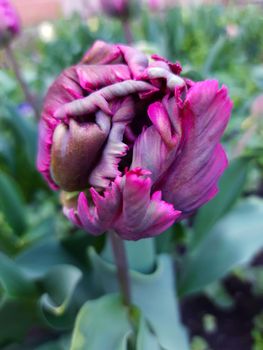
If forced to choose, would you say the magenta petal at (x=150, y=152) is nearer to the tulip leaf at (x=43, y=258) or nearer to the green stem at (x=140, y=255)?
the green stem at (x=140, y=255)

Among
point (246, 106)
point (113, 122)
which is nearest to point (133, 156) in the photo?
point (113, 122)

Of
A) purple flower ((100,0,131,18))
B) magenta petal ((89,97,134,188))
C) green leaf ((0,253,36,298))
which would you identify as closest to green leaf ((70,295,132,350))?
green leaf ((0,253,36,298))

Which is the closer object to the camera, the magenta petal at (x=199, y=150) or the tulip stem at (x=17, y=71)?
the magenta petal at (x=199, y=150)

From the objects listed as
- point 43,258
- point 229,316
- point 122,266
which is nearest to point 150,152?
point 122,266

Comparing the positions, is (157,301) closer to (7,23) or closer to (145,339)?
(145,339)

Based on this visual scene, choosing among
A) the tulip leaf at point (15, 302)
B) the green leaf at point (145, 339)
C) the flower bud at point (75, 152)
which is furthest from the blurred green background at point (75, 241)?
the flower bud at point (75, 152)

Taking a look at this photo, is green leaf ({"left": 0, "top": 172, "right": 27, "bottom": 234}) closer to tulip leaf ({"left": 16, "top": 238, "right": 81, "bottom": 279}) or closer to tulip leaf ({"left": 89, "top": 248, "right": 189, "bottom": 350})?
tulip leaf ({"left": 16, "top": 238, "right": 81, "bottom": 279})

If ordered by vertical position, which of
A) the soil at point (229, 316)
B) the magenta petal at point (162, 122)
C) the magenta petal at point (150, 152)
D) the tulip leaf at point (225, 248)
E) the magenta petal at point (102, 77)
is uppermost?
the magenta petal at point (102, 77)

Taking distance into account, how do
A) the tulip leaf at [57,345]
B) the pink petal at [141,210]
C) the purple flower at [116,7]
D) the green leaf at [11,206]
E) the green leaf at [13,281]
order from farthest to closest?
the purple flower at [116,7] < the green leaf at [11,206] < the tulip leaf at [57,345] < the green leaf at [13,281] < the pink petal at [141,210]
